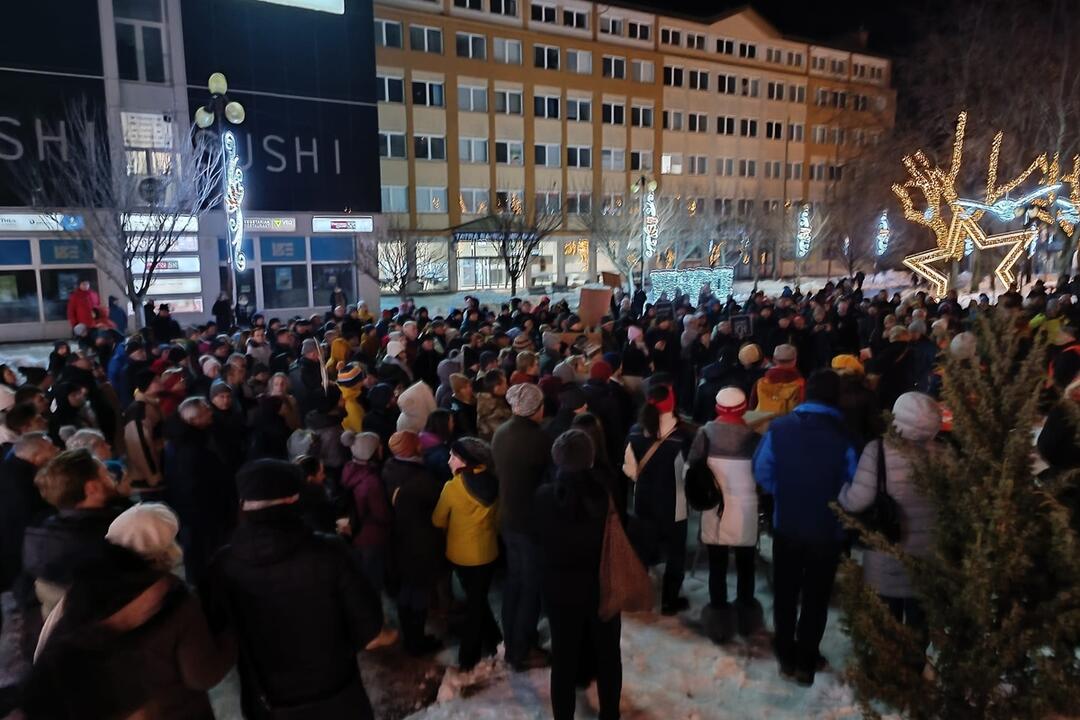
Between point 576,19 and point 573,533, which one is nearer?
point 573,533

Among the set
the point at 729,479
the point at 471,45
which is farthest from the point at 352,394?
the point at 471,45

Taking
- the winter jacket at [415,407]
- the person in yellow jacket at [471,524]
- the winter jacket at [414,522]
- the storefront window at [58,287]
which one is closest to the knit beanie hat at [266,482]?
the person in yellow jacket at [471,524]

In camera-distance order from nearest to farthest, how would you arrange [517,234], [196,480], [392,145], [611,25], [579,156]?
[196,480], [517,234], [392,145], [579,156], [611,25]

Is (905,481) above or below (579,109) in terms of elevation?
below

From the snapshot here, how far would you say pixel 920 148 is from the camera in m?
34.3

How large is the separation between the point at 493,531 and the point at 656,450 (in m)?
1.26

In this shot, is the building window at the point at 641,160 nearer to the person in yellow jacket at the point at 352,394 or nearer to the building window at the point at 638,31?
the building window at the point at 638,31

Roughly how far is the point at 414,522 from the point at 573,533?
58.4 inches

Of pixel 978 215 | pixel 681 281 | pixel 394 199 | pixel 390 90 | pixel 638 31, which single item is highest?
pixel 638 31

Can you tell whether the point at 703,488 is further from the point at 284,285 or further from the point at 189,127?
the point at 284,285

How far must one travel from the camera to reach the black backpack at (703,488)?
4.83m

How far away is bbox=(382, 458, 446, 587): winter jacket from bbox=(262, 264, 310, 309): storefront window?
79.4 ft

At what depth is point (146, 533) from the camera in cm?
265

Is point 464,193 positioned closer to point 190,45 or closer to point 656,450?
point 190,45
